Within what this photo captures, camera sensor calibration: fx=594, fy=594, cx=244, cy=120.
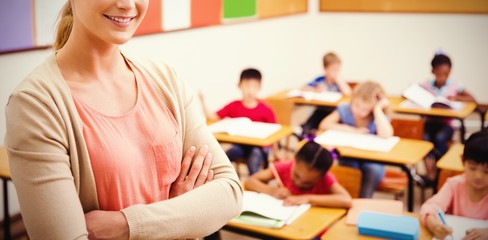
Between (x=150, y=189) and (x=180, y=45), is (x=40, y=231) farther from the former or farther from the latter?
(x=180, y=45)

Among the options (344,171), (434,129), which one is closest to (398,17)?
(434,129)

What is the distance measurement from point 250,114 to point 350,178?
5.02 ft

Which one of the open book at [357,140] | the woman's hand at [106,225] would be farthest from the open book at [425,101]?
the woman's hand at [106,225]

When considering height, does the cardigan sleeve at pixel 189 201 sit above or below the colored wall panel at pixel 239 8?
below

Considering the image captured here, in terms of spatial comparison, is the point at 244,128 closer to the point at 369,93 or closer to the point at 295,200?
the point at 369,93

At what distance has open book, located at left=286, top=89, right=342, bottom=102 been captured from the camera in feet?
17.7

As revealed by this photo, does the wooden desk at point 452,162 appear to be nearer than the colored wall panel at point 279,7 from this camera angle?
Yes

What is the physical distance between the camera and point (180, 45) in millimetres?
4953

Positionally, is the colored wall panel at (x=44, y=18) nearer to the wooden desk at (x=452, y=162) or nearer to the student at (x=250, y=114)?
the student at (x=250, y=114)

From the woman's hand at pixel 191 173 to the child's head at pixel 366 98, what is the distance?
3.18 m

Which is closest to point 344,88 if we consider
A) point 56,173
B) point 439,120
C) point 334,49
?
point 439,120

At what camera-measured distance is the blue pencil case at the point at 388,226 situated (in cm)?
244

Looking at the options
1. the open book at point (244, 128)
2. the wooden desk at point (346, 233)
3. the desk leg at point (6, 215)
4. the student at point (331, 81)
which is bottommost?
the desk leg at point (6, 215)

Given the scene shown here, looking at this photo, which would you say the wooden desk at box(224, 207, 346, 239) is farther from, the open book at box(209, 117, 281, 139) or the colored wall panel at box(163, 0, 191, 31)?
the colored wall panel at box(163, 0, 191, 31)
